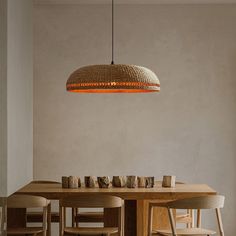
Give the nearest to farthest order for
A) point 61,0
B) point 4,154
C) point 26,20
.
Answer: point 4,154 < point 26,20 < point 61,0

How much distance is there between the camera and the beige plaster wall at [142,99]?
8016 millimetres

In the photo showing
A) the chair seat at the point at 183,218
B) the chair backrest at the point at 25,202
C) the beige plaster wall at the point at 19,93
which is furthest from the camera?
the chair seat at the point at 183,218

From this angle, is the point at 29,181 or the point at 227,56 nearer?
the point at 29,181

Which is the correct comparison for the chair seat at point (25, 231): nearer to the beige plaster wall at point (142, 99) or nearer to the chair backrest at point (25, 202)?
the chair backrest at point (25, 202)

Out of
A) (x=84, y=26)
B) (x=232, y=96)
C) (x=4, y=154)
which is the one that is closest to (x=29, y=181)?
(x=84, y=26)

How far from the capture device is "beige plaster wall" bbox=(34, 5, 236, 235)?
802 centimetres

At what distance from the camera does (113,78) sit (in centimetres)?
556

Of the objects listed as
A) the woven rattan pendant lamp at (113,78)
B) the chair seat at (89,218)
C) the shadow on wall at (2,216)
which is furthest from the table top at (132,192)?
the shadow on wall at (2,216)

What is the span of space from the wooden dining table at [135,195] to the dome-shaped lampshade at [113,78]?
36.4 inches

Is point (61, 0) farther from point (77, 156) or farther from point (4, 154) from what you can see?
point (4, 154)

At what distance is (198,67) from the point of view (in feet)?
26.4

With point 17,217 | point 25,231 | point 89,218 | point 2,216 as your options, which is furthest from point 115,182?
point 2,216

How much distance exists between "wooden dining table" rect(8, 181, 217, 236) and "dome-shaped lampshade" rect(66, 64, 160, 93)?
924 mm

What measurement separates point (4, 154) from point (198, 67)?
4893mm
